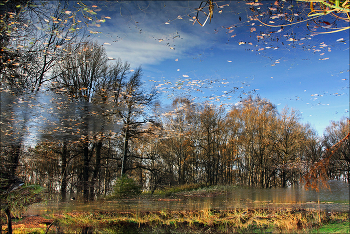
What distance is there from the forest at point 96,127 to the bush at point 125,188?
49 cm

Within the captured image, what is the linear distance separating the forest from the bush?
19.4 inches

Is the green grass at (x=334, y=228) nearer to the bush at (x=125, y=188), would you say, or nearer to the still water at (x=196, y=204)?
the still water at (x=196, y=204)

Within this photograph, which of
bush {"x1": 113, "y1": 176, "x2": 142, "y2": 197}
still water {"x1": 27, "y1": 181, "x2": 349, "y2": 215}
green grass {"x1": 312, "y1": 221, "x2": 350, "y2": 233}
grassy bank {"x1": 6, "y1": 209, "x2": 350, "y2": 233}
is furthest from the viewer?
bush {"x1": 113, "y1": 176, "x2": 142, "y2": 197}

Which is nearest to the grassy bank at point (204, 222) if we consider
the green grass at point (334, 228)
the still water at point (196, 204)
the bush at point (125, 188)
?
the green grass at point (334, 228)

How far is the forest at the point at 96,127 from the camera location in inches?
283

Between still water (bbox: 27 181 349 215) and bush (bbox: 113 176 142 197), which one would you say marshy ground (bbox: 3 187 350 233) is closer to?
still water (bbox: 27 181 349 215)

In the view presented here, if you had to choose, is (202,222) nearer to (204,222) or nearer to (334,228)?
(204,222)

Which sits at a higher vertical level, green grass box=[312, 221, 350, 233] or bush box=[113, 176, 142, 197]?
green grass box=[312, 221, 350, 233]

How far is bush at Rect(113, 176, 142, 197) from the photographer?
11.5 meters

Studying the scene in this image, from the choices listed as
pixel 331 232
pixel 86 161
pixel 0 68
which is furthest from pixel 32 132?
pixel 331 232

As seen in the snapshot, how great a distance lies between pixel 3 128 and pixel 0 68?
7571 millimetres

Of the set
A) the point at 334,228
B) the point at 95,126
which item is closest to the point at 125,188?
the point at 95,126

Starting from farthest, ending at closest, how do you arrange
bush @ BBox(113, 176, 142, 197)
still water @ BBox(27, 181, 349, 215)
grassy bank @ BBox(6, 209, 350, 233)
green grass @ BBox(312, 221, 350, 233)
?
bush @ BBox(113, 176, 142, 197), still water @ BBox(27, 181, 349, 215), grassy bank @ BBox(6, 209, 350, 233), green grass @ BBox(312, 221, 350, 233)

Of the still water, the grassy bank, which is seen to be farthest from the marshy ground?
the still water
